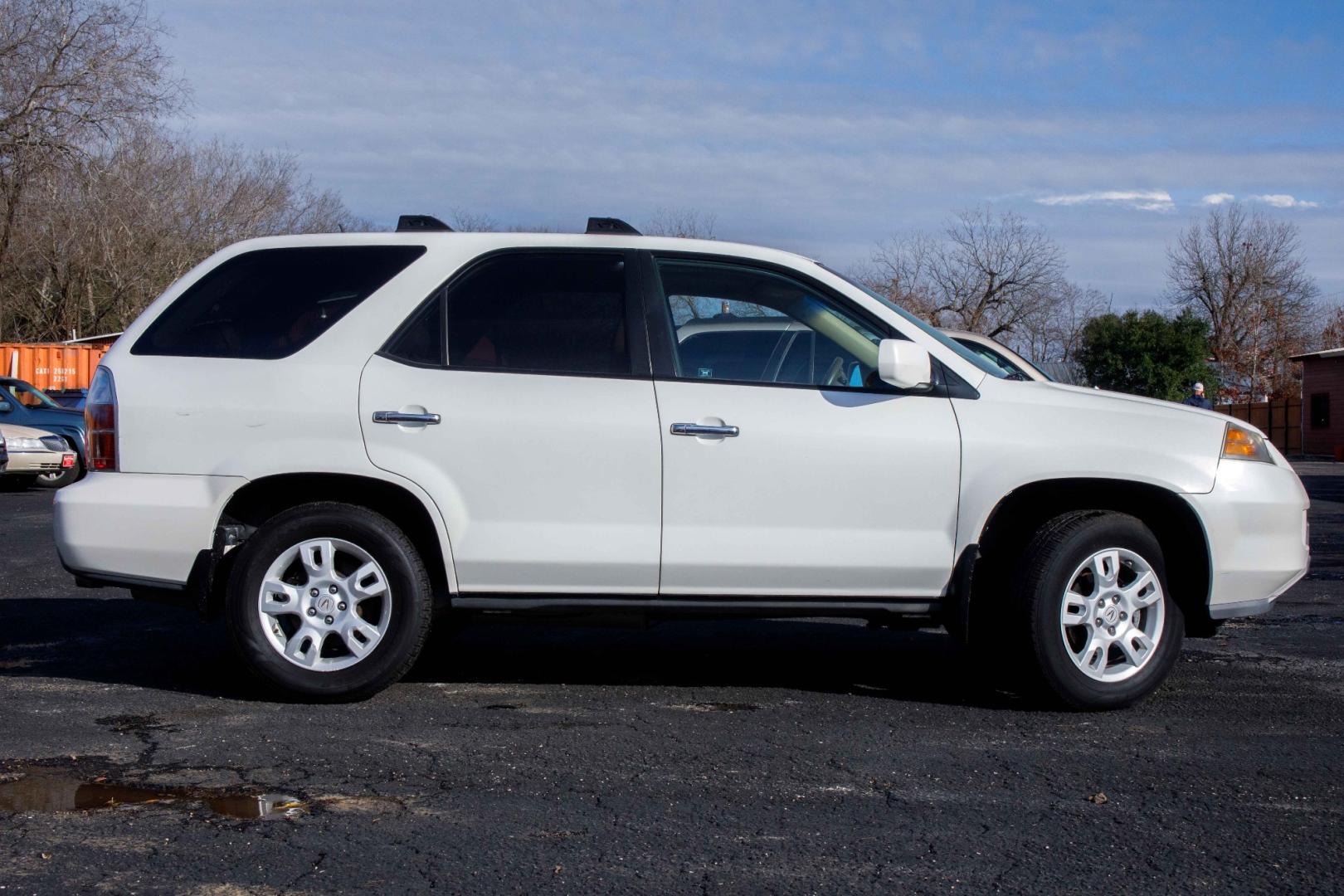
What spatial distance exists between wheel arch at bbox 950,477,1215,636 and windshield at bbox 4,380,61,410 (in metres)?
17.1

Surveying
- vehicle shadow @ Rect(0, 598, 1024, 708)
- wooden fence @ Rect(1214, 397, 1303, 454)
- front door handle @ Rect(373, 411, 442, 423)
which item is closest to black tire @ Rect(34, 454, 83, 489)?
vehicle shadow @ Rect(0, 598, 1024, 708)

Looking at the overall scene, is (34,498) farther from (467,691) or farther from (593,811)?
(593,811)

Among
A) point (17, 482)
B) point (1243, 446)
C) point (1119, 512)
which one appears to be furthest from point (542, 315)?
point (17, 482)

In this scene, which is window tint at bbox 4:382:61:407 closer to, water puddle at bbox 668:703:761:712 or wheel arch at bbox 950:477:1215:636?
water puddle at bbox 668:703:761:712

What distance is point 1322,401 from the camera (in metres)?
41.9

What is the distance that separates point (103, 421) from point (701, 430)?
2271mm

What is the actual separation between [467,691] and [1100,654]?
8.09ft

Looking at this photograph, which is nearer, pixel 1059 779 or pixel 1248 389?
pixel 1059 779

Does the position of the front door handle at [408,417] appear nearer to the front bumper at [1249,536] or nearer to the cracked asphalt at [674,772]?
the cracked asphalt at [674,772]

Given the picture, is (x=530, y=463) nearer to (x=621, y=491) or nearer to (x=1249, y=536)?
(x=621, y=491)

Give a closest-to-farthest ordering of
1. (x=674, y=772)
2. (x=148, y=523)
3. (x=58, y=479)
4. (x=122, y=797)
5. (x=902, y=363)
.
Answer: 1. (x=122, y=797)
2. (x=674, y=772)
3. (x=902, y=363)
4. (x=148, y=523)
5. (x=58, y=479)

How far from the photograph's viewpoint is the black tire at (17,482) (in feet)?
58.9

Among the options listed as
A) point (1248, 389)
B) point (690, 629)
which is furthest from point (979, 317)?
point (690, 629)

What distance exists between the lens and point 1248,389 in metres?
64.4
